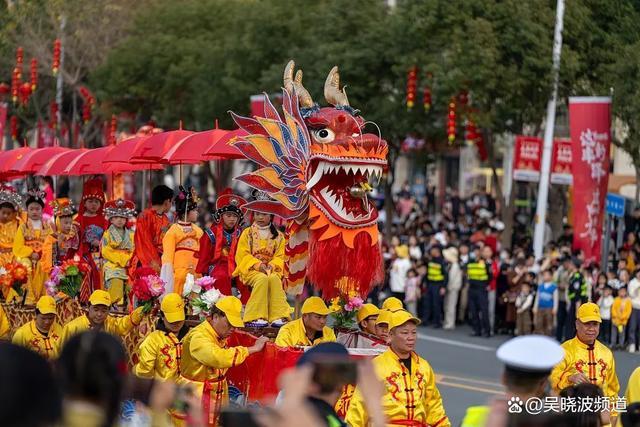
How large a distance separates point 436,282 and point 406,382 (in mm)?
15628

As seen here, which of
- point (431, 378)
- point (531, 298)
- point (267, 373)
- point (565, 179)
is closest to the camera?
point (431, 378)

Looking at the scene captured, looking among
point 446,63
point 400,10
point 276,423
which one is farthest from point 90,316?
point 400,10

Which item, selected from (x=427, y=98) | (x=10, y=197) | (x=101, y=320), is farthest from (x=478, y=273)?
(x=101, y=320)

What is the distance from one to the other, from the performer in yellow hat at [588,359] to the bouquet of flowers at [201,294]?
2851 millimetres

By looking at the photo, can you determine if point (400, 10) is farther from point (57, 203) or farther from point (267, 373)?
point (267, 373)

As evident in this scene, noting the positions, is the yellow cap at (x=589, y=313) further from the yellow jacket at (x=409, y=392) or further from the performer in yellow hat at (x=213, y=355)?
the performer in yellow hat at (x=213, y=355)

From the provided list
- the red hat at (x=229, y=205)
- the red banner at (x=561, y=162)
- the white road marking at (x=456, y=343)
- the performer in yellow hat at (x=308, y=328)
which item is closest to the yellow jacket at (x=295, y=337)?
the performer in yellow hat at (x=308, y=328)

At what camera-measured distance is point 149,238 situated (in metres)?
17.0

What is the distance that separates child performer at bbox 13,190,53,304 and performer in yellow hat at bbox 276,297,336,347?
19.4 feet

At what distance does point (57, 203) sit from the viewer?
19.2 metres

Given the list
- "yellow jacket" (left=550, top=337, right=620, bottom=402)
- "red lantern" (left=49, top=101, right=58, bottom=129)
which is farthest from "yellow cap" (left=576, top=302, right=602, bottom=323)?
"red lantern" (left=49, top=101, right=58, bottom=129)

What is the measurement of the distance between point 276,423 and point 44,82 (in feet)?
145

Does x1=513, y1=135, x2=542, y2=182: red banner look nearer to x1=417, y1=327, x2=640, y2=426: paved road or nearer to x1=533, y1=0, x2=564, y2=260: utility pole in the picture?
x1=533, y1=0, x2=564, y2=260: utility pole

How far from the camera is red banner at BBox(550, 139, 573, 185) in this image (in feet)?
97.8
